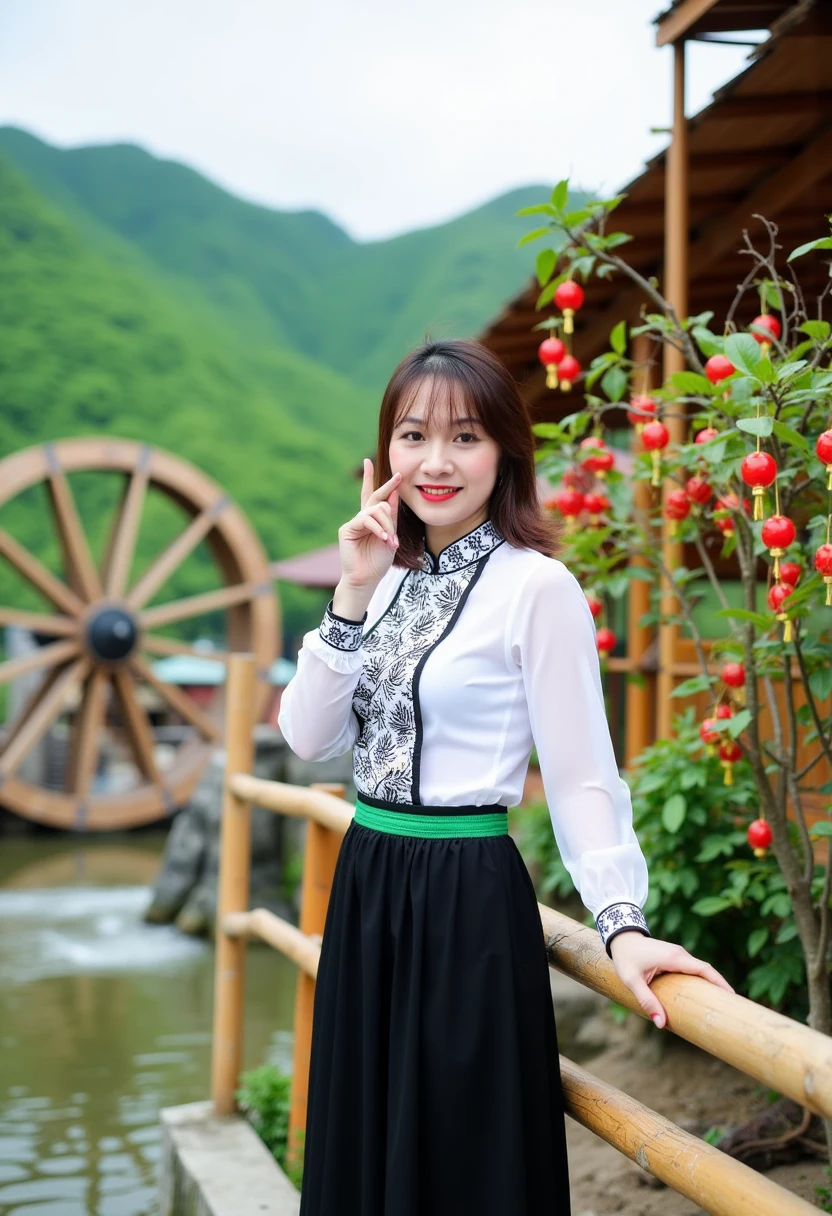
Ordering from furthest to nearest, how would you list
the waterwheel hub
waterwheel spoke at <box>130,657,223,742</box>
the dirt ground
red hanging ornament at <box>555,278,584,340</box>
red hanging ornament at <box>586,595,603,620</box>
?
waterwheel spoke at <box>130,657,223,742</box> → the waterwheel hub → red hanging ornament at <box>586,595,603,620</box> → the dirt ground → red hanging ornament at <box>555,278,584,340</box>

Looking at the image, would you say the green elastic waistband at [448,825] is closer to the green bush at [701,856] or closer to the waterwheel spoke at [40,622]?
the green bush at [701,856]

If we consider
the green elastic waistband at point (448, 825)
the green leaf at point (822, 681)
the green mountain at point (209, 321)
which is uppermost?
the green mountain at point (209, 321)

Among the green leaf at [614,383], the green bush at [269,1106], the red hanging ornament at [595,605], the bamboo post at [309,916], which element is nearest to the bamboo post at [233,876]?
the green bush at [269,1106]

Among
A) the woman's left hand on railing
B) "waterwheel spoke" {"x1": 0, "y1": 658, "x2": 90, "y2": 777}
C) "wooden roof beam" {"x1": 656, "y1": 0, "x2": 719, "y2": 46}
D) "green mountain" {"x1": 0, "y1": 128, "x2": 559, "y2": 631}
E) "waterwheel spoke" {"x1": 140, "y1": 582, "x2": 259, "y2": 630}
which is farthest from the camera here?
"green mountain" {"x1": 0, "y1": 128, "x2": 559, "y2": 631}

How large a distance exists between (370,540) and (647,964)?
52 cm

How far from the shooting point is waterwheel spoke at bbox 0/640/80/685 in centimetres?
905

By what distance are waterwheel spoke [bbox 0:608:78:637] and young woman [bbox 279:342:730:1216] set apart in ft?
26.2

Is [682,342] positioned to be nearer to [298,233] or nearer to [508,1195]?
[508,1195]

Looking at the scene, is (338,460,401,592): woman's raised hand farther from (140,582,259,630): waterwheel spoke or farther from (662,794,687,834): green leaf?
(140,582,259,630): waterwheel spoke

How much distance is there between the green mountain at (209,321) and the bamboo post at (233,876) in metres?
15.1

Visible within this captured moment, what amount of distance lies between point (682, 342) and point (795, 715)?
61 centimetres

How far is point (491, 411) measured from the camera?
1336 millimetres

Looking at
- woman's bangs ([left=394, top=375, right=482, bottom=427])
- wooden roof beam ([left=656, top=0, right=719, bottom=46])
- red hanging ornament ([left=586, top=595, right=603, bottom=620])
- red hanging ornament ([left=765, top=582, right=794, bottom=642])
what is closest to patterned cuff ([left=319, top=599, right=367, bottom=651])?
woman's bangs ([left=394, top=375, right=482, bottom=427])

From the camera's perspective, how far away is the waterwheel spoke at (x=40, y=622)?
8930 millimetres
